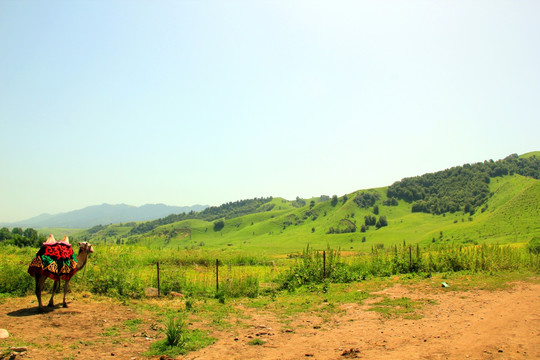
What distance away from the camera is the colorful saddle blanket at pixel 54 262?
1048 cm

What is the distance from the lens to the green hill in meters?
93.2

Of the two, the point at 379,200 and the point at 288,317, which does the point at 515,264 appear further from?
the point at 379,200

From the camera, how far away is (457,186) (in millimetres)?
149250

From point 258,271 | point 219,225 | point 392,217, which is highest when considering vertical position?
point 258,271

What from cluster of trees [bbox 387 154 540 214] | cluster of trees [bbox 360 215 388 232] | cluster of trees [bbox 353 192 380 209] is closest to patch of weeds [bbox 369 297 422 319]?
cluster of trees [bbox 360 215 388 232]

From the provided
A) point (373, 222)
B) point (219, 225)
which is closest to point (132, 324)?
point (373, 222)

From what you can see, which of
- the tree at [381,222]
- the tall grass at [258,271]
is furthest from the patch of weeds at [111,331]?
the tree at [381,222]

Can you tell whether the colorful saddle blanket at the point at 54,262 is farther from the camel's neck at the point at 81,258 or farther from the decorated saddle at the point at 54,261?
the camel's neck at the point at 81,258

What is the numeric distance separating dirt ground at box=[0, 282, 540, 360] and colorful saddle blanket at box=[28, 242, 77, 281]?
124 centimetres

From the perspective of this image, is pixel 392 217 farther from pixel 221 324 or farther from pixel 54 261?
pixel 54 261

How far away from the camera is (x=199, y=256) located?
32875 millimetres

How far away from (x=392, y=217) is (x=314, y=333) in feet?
448

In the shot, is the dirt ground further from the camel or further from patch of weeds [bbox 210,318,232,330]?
the camel

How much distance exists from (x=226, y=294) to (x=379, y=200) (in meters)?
147
